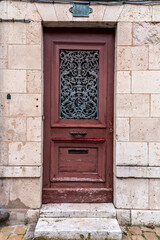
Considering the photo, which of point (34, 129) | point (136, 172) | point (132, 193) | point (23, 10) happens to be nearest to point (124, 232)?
point (132, 193)

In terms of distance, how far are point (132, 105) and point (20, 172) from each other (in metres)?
1.95

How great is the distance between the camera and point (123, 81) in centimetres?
322

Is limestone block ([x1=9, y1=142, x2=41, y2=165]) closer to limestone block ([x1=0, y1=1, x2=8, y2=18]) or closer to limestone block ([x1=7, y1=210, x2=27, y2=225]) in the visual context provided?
limestone block ([x1=7, y1=210, x2=27, y2=225])

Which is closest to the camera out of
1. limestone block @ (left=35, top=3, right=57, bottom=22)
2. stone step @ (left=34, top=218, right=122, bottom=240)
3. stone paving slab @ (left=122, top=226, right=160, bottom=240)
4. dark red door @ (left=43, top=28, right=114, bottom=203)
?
stone step @ (left=34, top=218, right=122, bottom=240)

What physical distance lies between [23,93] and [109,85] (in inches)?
52.7

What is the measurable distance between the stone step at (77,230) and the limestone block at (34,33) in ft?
8.60

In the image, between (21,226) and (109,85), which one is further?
(109,85)

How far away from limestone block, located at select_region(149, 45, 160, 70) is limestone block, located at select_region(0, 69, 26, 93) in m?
1.91

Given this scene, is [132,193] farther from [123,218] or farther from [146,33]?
[146,33]

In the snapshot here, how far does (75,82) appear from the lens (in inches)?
134

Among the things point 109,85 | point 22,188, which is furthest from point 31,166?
point 109,85

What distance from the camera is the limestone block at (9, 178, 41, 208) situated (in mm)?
3215

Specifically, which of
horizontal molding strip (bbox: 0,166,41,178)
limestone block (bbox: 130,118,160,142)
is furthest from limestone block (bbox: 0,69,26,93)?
limestone block (bbox: 130,118,160,142)

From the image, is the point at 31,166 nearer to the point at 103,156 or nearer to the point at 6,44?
the point at 103,156
